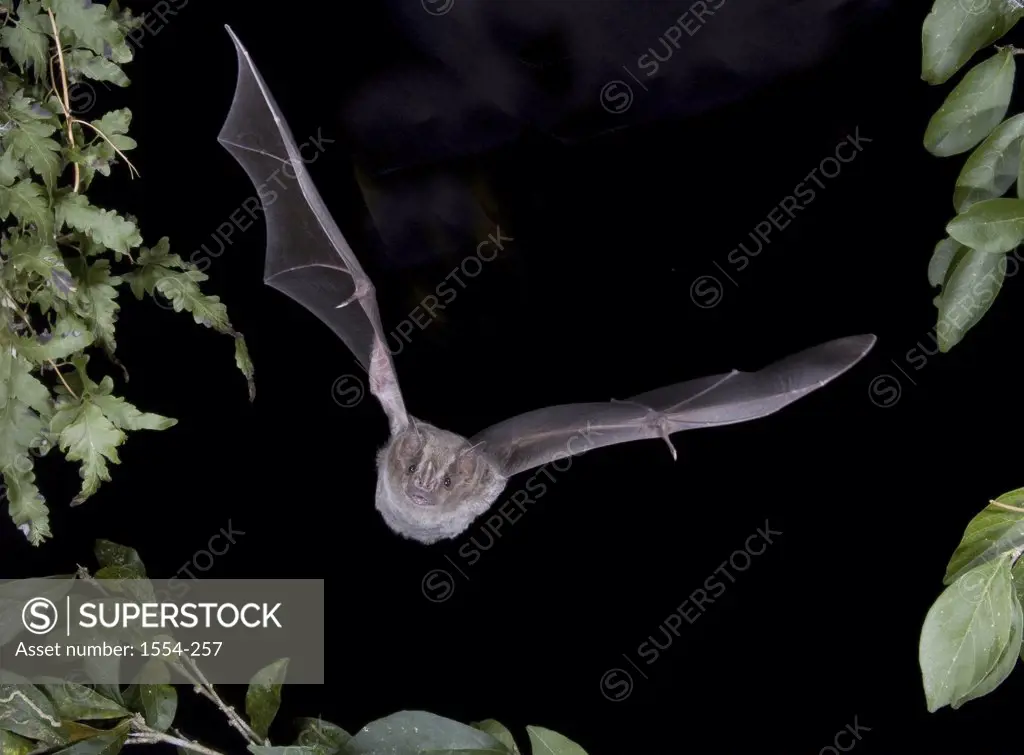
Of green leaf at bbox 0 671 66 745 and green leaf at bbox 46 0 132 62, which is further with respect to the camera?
green leaf at bbox 0 671 66 745

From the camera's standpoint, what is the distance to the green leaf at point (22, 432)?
1.64 m

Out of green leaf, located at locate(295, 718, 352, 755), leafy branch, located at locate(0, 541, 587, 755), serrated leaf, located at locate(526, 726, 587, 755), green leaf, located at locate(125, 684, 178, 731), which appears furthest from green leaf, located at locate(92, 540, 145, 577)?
serrated leaf, located at locate(526, 726, 587, 755)

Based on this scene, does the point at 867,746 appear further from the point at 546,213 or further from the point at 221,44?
the point at 221,44

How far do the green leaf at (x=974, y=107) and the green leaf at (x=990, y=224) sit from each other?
0.84 ft

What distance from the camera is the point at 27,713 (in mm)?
1776

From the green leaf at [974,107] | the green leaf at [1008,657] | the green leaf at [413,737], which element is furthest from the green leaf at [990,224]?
the green leaf at [413,737]

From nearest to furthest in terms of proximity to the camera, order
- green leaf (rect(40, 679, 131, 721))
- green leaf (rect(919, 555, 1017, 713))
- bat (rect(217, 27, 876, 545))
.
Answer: green leaf (rect(919, 555, 1017, 713)), green leaf (rect(40, 679, 131, 721)), bat (rect(217, 27, 876, 545))

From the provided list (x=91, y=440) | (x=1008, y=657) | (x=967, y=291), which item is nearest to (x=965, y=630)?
(x=1008, y=657)

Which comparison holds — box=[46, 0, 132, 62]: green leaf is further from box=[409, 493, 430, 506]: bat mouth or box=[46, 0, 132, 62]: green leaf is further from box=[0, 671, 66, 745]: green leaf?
box=[0, 671, 66, 745]: green leaf

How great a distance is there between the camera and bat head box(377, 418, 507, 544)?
2113 mm

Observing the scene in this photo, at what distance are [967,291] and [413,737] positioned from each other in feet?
4.46

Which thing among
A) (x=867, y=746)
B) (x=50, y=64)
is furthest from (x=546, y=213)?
(x=867, y=746)

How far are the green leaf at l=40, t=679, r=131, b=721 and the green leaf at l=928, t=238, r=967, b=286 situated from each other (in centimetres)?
196

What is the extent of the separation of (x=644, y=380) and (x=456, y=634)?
819mm
